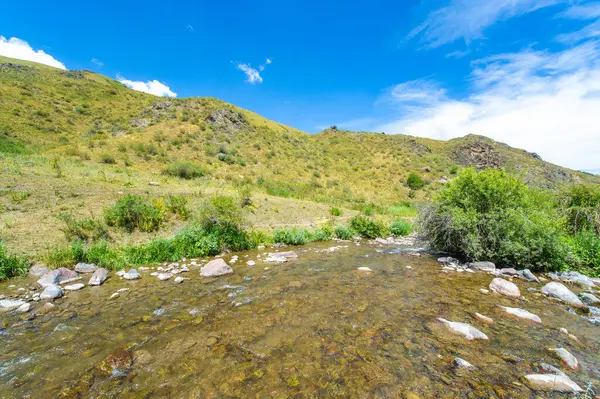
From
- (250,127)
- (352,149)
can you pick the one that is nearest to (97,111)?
(250,127)

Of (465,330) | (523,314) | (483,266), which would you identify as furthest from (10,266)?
(483,266)

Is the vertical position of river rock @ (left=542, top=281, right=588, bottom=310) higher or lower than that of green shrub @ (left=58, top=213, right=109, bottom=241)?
lower

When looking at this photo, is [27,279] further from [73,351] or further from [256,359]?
[256,359]

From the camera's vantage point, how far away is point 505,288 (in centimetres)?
711

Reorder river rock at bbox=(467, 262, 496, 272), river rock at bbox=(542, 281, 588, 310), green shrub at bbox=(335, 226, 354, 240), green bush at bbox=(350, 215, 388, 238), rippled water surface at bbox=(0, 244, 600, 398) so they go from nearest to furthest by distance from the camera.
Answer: rippled water surface at bbox=(0, 244, 600, 398)
river rock at bbox=(542, 281, 588, 310)
river rock at bbox=(467, 262, 496, 272)
green shrub at bbox=(335, 226, 354, 240)
green bush at bbox=(350, 215, 388, 238)

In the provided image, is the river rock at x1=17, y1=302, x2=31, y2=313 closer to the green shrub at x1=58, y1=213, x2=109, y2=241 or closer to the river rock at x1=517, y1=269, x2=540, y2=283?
the green shrub at x1=58, y1=213, x2=109, y2=241

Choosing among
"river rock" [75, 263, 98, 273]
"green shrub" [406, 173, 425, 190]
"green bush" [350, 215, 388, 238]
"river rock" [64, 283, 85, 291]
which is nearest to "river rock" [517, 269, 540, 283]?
"green bush" [350, 215, 388, 238]

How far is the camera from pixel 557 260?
27.9 feet

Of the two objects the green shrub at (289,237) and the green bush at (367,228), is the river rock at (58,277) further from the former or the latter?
the green bush at (367,228)

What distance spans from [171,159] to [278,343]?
28452 mm

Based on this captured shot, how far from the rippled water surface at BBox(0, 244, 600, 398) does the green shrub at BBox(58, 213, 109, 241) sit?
8.74 ft

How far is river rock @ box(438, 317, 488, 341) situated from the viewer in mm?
4945

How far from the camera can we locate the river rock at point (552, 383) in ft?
11.9

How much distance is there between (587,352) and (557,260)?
5.26 m
